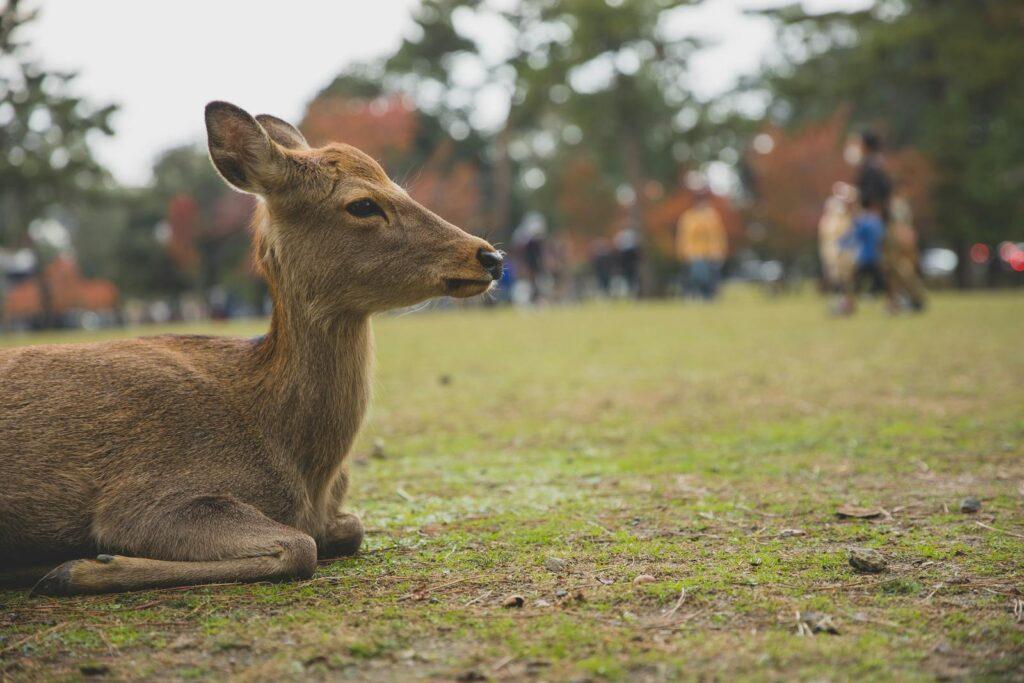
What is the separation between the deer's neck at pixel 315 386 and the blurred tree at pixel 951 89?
108ft

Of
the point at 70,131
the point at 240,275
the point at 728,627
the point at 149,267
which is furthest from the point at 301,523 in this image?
the point at 149,267

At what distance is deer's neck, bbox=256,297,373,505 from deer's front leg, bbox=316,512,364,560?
126mm

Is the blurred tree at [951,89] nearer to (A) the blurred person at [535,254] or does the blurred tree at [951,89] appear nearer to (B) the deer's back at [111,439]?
(A) the blurred person at [535,254]

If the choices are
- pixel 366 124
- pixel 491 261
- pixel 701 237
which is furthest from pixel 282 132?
pixel 366 124

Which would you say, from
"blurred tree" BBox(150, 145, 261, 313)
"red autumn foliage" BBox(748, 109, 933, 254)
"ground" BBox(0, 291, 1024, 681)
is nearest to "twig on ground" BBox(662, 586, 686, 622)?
"ground" BBox(0, 291, 1024, 681)

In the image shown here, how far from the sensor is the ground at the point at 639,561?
2.69 metres

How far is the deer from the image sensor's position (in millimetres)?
3486

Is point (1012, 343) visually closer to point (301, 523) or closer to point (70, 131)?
point (301, 523)

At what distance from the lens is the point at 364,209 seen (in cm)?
416

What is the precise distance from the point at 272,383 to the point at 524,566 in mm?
1273

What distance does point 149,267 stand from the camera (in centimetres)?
6188

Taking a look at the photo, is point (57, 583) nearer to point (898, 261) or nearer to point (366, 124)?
point (898, 261)

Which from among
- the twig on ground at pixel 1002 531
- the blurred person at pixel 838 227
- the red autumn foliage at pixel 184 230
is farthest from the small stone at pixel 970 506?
the red autumn foliage at pixel 184 230

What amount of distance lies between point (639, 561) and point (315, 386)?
146 centimetres
